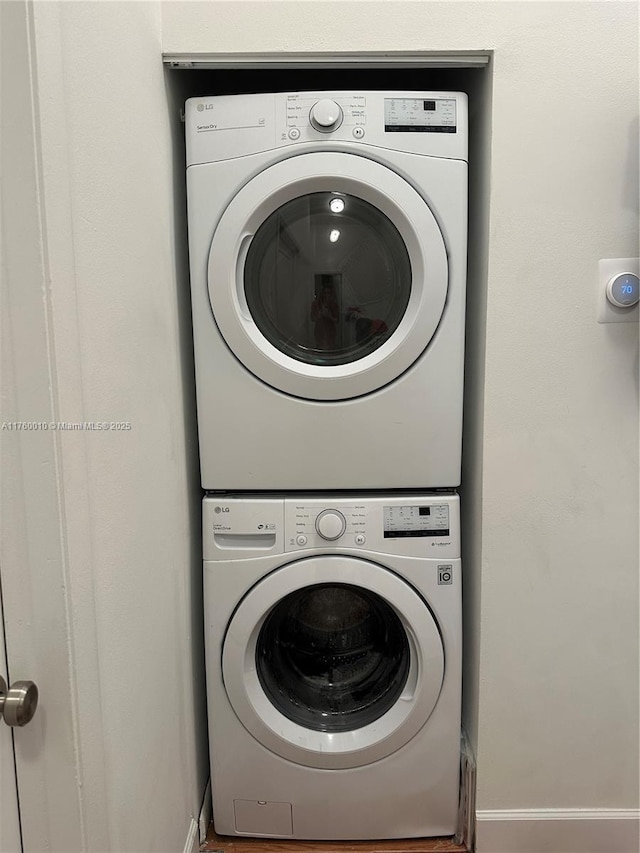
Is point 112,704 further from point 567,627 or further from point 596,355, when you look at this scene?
point 596,355

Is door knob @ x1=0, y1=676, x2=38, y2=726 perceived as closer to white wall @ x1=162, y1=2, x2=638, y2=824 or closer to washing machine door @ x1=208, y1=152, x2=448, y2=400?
washing machine door @ x1=208, y1=152, x2=448, y2=400

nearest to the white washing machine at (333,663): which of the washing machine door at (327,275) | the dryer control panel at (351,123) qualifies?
the washing machine door at (327,275)

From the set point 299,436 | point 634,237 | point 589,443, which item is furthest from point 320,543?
point 634,237

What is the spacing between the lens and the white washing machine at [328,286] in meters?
1.40

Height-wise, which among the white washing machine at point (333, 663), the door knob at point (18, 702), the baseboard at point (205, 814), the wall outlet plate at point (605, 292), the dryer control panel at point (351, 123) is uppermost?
the dryer control panel at point (351, 123)

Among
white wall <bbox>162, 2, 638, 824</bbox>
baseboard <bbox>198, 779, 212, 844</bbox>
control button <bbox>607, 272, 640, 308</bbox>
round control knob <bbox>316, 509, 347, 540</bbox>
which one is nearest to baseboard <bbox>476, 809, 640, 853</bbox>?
white wall <bbox>162, 2, 638, 824</bbox>

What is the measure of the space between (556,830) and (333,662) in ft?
2.23

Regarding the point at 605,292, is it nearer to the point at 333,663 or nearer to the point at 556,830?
the point at 333,663

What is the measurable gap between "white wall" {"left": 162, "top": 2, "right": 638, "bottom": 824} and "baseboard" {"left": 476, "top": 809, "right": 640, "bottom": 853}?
0.03 meters

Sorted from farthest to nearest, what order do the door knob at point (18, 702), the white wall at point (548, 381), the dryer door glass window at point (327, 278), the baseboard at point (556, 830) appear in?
1. the baseboard at point (556, 830)
2. the dryer door glass window at point (327, 278)
3. the white wall at point (548, 381)
4. the door knob at point (18, 702)

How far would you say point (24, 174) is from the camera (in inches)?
31.4

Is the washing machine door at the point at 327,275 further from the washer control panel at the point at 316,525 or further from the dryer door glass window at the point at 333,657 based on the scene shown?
the dryer door glass window at the point at 333,657

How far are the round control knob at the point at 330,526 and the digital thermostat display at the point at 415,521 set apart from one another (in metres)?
0.11

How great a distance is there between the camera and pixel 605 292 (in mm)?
1417
